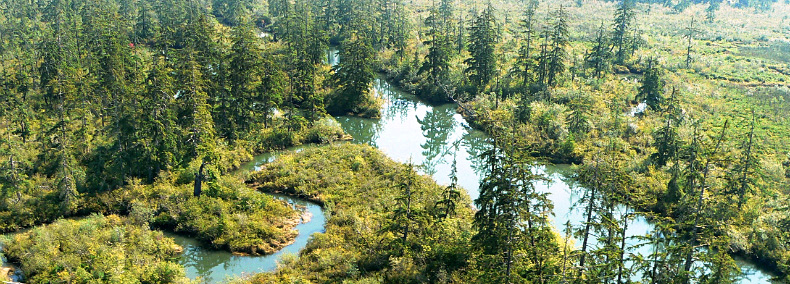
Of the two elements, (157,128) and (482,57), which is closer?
(157,128)

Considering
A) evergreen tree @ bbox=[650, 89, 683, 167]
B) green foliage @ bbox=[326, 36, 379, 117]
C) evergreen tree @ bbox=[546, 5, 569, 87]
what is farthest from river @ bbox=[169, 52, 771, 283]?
evergreen tree @ bbox=[546, 5, 569, 87]

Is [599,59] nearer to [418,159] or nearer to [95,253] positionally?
[418,159]

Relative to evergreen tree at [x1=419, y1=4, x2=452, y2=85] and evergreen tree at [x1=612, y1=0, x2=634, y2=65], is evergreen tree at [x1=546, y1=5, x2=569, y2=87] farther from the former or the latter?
evergreen tree at [x1=612, y1=0, x2=634, y2=65]

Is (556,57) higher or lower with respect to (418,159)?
higher

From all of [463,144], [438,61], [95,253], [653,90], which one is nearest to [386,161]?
[463,144]

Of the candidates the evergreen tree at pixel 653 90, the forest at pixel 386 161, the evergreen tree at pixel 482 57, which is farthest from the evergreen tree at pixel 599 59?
the evergreen tree at pixel 482 57

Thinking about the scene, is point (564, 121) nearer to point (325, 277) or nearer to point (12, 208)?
point (325, 277)
